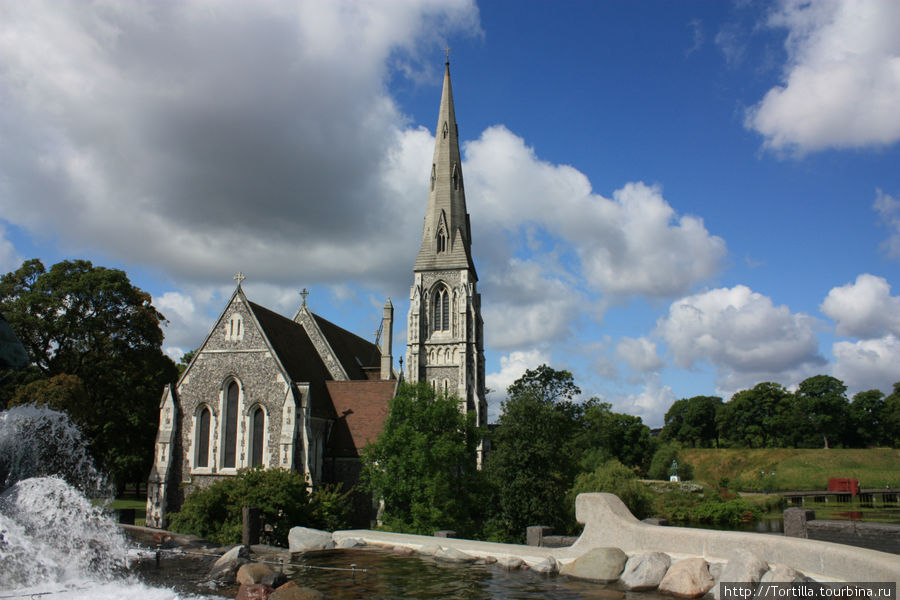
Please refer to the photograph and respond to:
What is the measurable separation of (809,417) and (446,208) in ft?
189

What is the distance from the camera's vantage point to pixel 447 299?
40375 mm

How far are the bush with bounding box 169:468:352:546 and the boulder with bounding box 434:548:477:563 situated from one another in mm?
6508

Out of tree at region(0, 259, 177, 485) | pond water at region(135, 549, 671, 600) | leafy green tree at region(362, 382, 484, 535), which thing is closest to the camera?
pond water at region(135, 549, 671, 600)

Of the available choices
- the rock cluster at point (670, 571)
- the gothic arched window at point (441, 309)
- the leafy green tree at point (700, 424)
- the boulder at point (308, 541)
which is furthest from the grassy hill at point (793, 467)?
the rock cluster at point (670, 571)

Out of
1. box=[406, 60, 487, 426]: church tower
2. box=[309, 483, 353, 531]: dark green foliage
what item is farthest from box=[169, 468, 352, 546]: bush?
box=[406, 60, 487, 426]: church tower

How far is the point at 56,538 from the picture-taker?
35.3 ft

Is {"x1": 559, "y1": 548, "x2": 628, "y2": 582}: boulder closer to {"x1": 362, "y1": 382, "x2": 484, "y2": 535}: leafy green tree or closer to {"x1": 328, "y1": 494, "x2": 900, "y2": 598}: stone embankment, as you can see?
{"x1": 328, "y1": 494, "x2": 900, "y2": 598}: stone embankment

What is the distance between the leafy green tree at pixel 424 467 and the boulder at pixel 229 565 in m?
8.89

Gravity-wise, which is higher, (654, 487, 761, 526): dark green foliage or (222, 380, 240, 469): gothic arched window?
(222, 380, 240, 469): gothic arched window

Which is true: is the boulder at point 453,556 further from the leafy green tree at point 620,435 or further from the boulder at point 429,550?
the leafy green tree at point 620,435

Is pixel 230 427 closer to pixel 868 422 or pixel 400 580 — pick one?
pixel 400 580

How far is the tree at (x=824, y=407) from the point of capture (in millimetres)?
72688

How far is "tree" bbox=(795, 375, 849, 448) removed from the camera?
238 ft

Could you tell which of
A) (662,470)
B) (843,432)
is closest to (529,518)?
(662,470)
